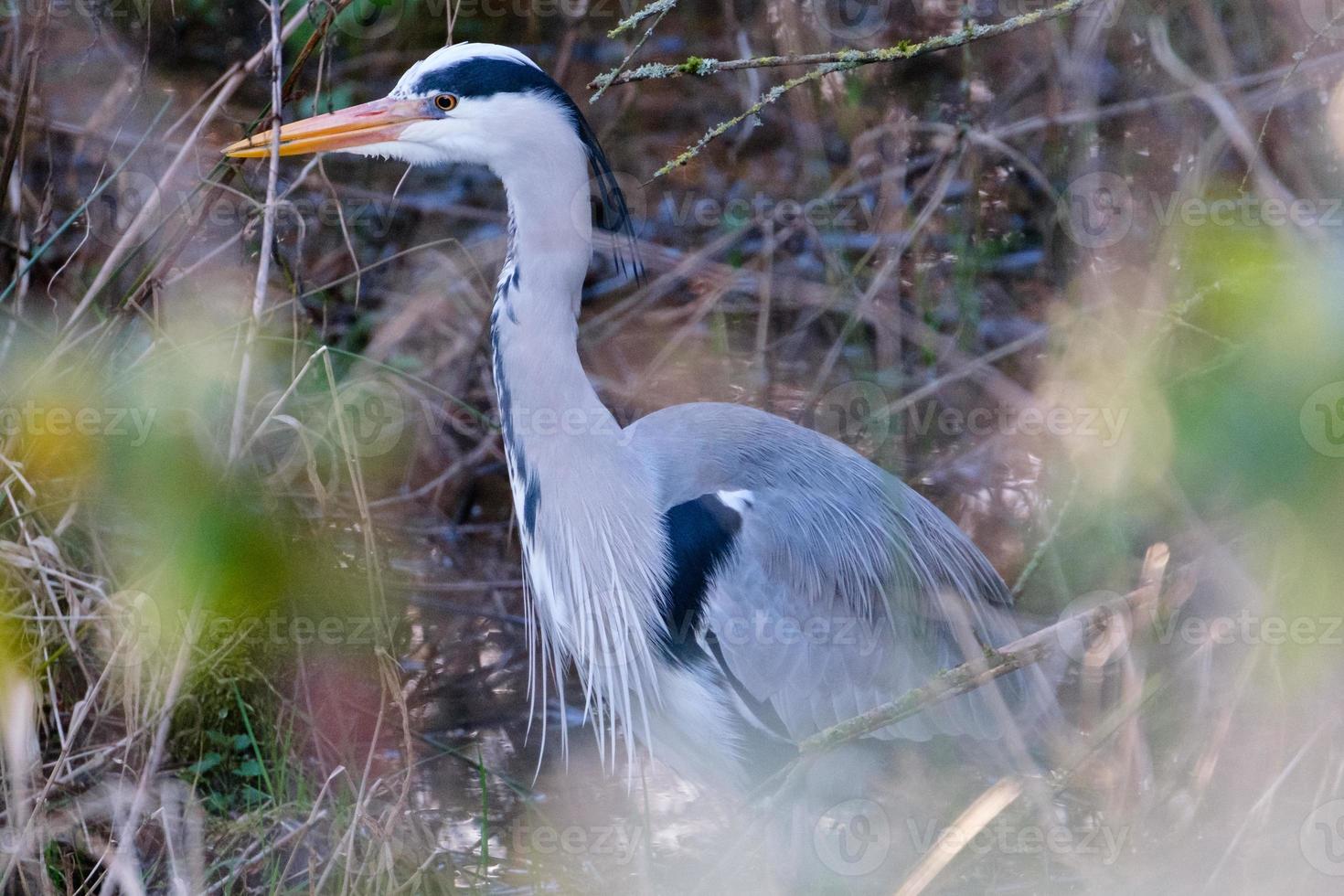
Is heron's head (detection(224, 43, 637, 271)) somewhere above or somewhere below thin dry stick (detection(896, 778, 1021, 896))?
above

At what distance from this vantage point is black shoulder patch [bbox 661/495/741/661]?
2367mm

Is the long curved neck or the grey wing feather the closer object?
the long curved neck

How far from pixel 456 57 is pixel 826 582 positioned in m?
1.15

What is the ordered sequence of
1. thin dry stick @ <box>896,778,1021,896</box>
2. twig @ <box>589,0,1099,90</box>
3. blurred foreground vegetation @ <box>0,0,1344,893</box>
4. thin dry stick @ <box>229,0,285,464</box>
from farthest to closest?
thin dry stick @ <box>229,0,285,464</box>, blurred foreground vegetation @ <box>0,0,1344,893</box>, twig @ <box>589,0,1099,90</box>, thin dry stick @ <box>896,778,1021,896</box>

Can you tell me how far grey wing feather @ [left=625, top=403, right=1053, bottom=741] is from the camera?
2.37 meters

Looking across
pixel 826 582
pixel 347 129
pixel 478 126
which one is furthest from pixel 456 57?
pixel 826 582

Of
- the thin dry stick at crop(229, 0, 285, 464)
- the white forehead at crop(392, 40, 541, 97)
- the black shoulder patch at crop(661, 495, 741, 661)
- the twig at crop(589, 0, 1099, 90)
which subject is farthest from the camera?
the black shoulder patch at crop(661, 495, 741, 661)

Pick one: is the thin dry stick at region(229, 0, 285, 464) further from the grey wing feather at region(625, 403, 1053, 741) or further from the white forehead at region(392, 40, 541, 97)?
the grey wing feather at region(625, 403, 1053, 741)

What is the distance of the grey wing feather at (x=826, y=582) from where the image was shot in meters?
2.37

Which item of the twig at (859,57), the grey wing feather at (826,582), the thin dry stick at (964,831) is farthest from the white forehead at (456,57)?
the thin dry stick at (964,831)

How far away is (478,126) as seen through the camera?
222 centimetres

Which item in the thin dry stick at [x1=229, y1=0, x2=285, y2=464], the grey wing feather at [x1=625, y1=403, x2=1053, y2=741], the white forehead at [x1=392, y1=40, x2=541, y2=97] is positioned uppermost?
the white forehead at [x1=392, y1=40, x2=541, y2=97]

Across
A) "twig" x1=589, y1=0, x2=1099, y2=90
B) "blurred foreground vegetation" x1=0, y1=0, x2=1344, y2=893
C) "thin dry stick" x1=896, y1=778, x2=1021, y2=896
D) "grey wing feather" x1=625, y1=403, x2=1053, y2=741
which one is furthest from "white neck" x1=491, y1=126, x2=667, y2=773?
"thin dry stick" x1=896, y1=778, x2=1021, y2=896

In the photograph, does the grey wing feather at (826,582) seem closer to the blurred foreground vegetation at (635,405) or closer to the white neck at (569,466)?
the white neck at (569,466)
